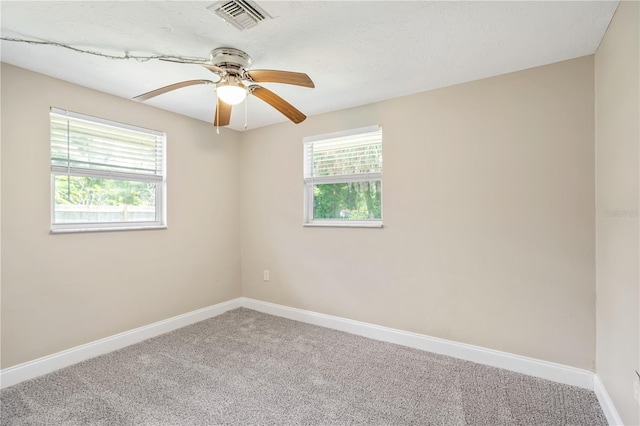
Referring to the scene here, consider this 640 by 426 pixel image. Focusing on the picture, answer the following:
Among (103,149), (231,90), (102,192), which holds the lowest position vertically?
(102,192)

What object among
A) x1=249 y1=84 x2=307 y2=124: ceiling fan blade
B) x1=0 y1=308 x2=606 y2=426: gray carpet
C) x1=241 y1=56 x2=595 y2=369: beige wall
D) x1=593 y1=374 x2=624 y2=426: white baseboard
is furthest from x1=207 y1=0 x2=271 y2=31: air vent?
x1=593 y1=374 x2=624 y2=426: white baseboard

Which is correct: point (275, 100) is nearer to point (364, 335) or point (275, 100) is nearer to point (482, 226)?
point (482, 226)

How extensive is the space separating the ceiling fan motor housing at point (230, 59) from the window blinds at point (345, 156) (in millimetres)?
1433

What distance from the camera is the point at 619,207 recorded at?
5.62 ft

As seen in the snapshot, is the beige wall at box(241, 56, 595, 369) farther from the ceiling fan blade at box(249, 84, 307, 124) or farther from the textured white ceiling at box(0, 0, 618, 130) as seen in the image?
the ceiling fan blade at box(249, 84, 307, 124)

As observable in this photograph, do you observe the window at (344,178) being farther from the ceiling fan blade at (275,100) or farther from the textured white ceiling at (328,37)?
the ceiling fan blade at (275,100)

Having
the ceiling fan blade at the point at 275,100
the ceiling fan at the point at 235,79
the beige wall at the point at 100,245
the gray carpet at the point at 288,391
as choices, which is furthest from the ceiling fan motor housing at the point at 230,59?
the gray carpet at the point at 288,391

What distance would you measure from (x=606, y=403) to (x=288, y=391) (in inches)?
76.8

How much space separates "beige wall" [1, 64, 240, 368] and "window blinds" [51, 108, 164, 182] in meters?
0.08

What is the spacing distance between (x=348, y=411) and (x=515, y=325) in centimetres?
146

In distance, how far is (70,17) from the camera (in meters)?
1.72

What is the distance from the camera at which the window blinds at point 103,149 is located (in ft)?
8.33

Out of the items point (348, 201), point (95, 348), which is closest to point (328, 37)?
point (348, 201)

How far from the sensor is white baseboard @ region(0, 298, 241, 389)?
→ 225 cm
